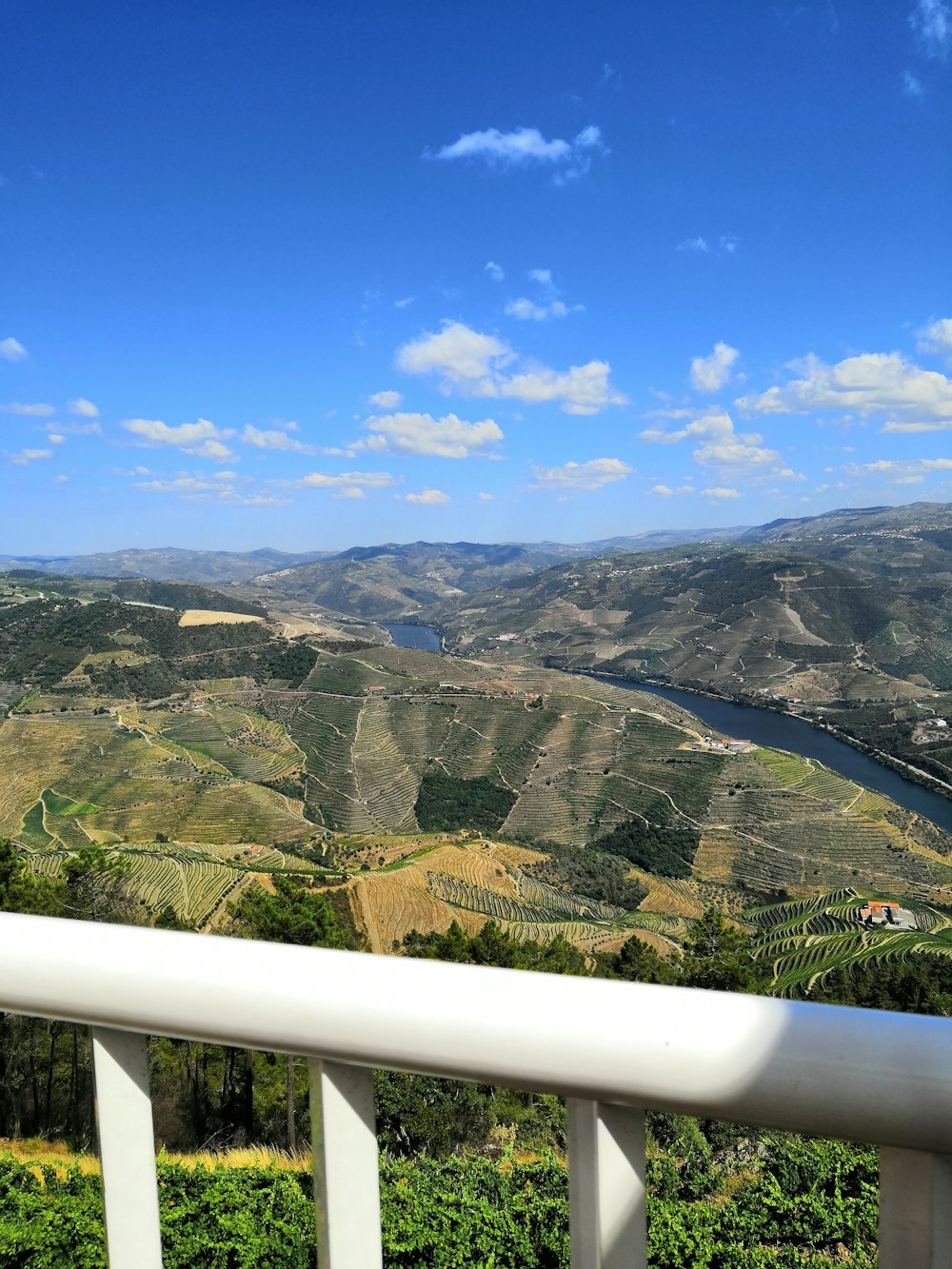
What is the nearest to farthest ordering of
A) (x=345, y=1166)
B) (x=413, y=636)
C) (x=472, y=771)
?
(x=345, y=1166) < (x=472, y=771) < (x=413, y=636)

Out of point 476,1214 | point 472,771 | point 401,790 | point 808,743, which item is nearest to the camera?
point 476,1214

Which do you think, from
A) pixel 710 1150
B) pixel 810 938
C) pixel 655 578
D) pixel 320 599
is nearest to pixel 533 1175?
pixel 710 1150

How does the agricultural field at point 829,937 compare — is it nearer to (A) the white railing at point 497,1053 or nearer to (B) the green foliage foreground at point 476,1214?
(B) the green foliage foreground at point 476,1214

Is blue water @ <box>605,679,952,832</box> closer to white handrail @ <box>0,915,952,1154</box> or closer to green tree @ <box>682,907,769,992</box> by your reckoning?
green tree @ <box>682,907,769,992</box>

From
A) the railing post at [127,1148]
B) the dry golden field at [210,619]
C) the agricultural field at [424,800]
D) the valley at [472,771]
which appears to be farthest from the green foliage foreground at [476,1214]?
the dry golden field at [210,619]

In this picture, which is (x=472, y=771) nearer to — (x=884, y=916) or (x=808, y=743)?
(x=808, y=743)

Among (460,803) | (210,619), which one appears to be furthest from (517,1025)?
(210,619)

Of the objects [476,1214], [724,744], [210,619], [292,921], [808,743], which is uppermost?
[210,619]
